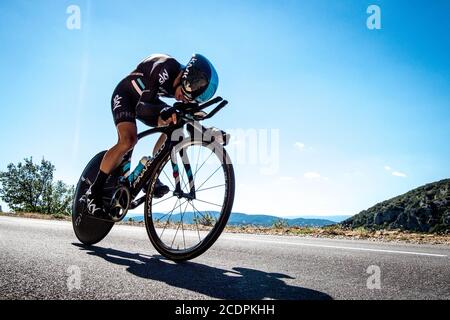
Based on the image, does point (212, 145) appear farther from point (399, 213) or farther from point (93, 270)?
point (399, 213)

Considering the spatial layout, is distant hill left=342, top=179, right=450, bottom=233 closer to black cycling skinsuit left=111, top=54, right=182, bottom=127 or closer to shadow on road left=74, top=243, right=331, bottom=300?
black cycling skinsuit left=111, top=54, right=182, bottom=127

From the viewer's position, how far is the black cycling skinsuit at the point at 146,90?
3574 millimetres

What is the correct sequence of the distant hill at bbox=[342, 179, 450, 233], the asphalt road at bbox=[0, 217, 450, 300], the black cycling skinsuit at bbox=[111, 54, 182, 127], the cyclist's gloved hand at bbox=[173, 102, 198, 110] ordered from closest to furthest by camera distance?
the asphalt road at bbox=[0, 217, 450, 300], the cyclist's gloved hand at bbox=[173, 102, 198, 110], the black cycling skinsuit at bbox=[111, 54, 182, 127], the distant hill at bbox=[342, 179, 450, 233]

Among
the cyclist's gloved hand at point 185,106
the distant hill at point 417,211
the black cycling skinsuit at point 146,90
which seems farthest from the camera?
the distant hill at point 417,211

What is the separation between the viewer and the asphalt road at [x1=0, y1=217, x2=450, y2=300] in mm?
1924

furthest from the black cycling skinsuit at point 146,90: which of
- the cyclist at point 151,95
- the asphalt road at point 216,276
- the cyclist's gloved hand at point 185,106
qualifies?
the asphalt road at point 216,276

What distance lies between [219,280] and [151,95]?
2.26m

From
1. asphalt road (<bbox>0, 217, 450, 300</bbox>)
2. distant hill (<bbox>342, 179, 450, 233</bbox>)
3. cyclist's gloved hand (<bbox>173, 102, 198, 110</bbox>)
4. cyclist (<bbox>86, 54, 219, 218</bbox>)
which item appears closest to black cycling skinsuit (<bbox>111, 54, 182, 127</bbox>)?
cyclist (<bbox>86, 54, 219, 218</bbox>)

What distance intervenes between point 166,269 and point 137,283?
0.56 m

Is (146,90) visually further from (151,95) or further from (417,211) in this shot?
(417,211)

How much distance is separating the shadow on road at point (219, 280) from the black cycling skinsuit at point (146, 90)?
1648 millimetres

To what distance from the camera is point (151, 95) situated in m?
3.62

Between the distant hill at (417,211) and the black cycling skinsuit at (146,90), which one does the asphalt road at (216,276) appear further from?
the distant hill at (417,211)

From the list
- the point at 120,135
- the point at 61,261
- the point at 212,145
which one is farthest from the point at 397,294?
the point at 120,135
